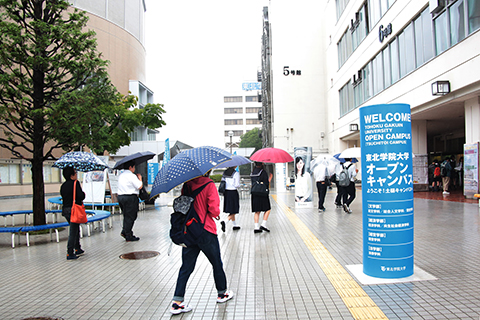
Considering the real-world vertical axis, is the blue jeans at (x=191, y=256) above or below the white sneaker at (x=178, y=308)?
above

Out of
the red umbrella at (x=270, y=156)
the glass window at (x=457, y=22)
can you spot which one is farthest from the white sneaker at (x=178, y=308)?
the glass window at (x=457, y=22)

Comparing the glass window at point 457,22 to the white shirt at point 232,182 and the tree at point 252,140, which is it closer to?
the white shirt at point 232,182

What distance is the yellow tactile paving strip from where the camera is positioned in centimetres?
395

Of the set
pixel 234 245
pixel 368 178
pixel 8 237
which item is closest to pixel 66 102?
pixel 8 237

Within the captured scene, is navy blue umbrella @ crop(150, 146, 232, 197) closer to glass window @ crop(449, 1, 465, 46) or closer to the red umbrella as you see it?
the red umbrella

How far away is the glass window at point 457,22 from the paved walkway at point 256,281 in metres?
7.57

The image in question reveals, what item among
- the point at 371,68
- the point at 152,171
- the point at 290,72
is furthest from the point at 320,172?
the point at 290,72

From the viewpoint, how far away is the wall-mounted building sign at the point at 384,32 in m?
18.8

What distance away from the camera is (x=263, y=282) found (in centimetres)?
515

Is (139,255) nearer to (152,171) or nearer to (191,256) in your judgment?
(191,256)

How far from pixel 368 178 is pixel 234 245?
3749 millimetres

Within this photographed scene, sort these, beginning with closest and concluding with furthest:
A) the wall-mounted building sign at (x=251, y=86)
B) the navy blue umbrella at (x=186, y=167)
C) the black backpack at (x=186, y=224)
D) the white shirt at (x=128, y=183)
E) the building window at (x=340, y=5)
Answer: the navy blue umbrella at (x=186, y=167) < the black backpack at (x=186, y=224) < the white shirt at (x=128, y=183) < the building window at (x=340, y=5) < the wall-mounted building sign at (x=251, y=86)

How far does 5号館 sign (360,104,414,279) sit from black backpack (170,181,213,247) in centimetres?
236

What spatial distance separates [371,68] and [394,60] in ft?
11.4
